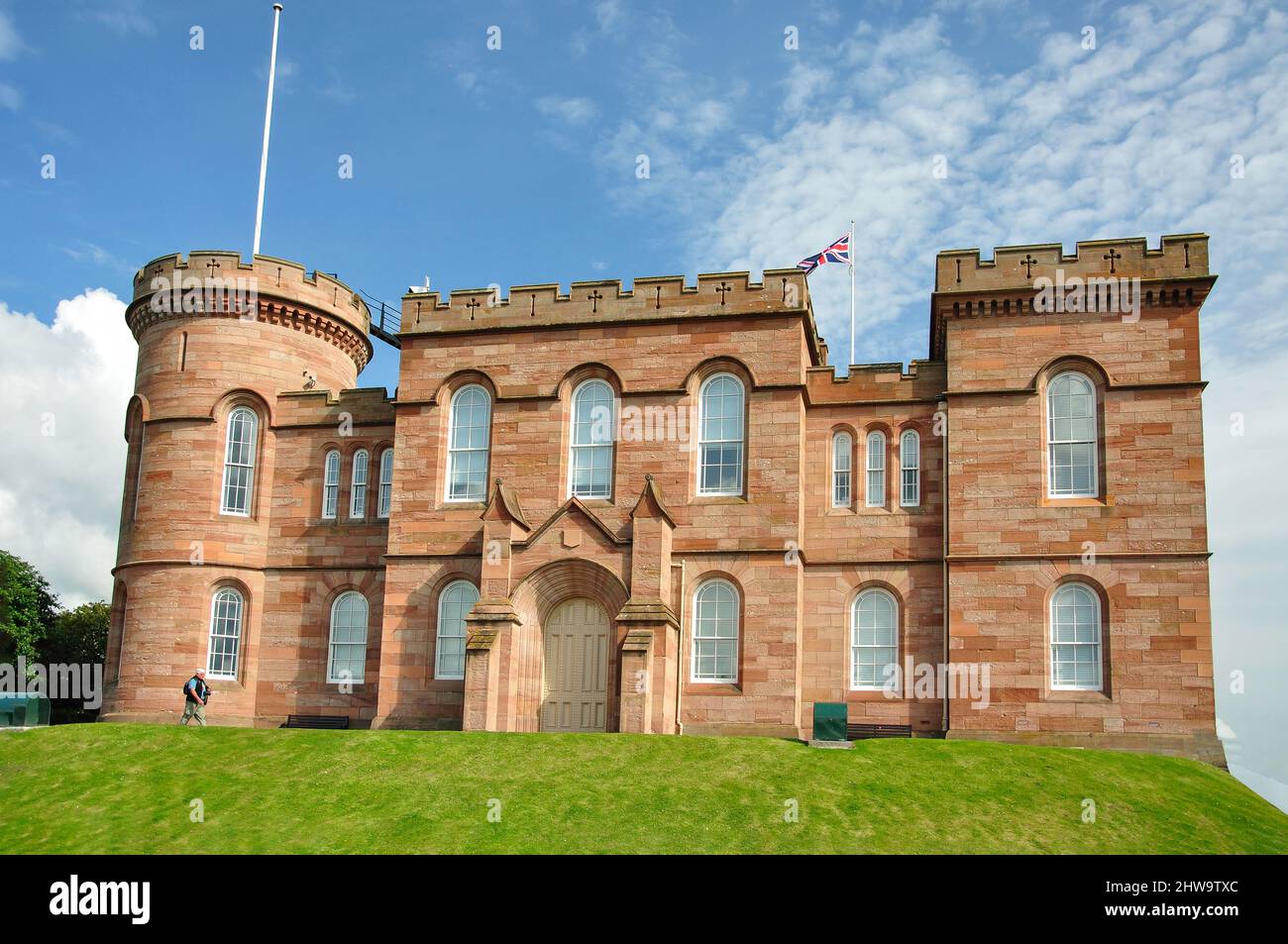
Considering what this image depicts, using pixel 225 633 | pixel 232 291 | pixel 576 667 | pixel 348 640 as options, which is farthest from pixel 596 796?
pixel 232 291

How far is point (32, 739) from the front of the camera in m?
28.0

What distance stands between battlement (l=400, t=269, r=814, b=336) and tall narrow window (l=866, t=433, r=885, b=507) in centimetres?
354

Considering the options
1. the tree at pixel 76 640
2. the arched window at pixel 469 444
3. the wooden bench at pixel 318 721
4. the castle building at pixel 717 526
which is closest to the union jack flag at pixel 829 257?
the castle building at pixel 717 526

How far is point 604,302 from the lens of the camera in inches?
1281

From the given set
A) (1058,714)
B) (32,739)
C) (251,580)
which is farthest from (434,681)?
(1058,714)

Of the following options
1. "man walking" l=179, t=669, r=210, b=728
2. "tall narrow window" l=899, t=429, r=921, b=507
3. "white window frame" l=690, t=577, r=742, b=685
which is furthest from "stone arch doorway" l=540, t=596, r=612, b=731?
"man walking" l=179, t=669, r=210, b=728

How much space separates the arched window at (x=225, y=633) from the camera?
33844 millimetres

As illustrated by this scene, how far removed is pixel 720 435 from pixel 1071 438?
792 cm

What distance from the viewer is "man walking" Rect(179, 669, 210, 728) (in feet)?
101

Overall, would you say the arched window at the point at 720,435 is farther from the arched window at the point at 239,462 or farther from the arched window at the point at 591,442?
the arched window at the point at 239,462

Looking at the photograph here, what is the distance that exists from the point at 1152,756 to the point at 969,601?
5.03m

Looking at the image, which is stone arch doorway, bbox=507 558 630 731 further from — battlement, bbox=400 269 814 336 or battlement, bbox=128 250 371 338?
battlement, bbox=128 250 371 338

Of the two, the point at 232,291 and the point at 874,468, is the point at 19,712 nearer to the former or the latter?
the point at 232,291
